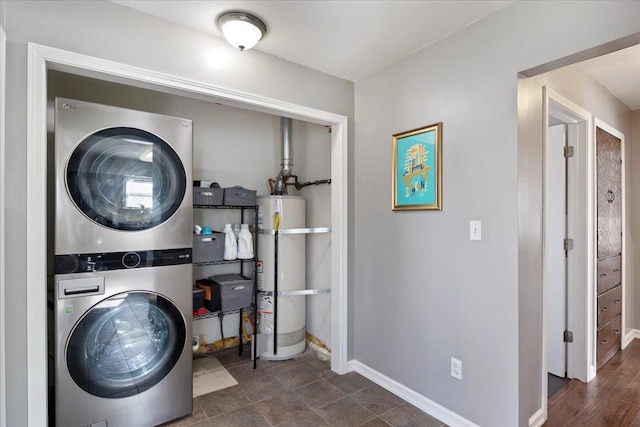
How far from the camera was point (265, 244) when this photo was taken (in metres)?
2.97

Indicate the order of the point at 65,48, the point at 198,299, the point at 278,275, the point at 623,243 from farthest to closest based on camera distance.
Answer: the point at 623,243 → the point at 278,275 → the point at 198,299 → the point at 65,48

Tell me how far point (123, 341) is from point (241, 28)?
6.16 ft

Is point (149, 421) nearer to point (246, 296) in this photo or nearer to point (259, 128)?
point (246, 296)

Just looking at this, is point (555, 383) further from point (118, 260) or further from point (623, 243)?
point (118, 260)

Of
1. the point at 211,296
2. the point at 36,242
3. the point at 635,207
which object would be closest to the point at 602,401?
the point at 635,207

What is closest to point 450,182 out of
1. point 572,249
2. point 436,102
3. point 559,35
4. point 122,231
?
point 436,102

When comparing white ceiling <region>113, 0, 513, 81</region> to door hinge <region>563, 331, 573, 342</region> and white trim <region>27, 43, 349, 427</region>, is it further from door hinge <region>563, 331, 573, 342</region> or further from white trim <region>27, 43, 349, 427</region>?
door hinge <region>563, 331, 573, 342</region>

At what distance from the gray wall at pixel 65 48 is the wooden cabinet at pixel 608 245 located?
2964mm

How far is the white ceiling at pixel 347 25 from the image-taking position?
1.77 meters

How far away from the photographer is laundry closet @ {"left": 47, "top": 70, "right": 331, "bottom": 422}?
9.66ft

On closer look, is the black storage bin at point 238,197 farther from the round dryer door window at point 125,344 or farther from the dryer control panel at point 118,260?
the round dryer door window at point 125,344

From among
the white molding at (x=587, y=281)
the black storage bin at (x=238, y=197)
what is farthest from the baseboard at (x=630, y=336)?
the black storage bin at (x=238, y=197)

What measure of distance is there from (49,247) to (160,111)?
4.43ft

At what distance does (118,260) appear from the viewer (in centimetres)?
181
